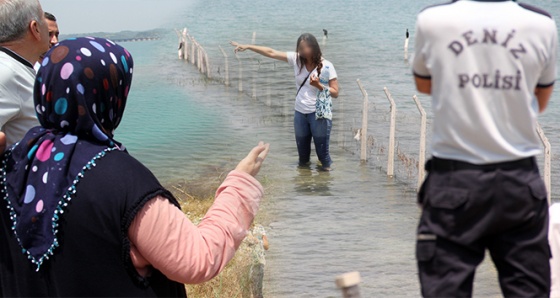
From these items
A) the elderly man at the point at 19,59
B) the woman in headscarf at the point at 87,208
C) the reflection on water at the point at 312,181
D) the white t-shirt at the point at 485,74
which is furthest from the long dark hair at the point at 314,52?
the white t-shirt at the point at 485,74

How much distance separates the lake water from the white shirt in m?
4.86

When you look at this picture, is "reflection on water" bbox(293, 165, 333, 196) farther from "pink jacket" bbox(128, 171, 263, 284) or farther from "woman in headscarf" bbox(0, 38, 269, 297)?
"woman in headscarf" bbox(0, 38, 269, 297)

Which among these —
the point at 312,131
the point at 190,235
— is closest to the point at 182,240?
the point at 190,235

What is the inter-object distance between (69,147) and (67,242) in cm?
29

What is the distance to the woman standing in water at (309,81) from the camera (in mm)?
12695

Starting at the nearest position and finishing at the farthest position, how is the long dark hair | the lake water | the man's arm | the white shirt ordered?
the man's arm
the white shirt
the lake water
the long dark hair

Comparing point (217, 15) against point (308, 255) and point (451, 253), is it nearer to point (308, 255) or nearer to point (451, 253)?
point (308, 255)

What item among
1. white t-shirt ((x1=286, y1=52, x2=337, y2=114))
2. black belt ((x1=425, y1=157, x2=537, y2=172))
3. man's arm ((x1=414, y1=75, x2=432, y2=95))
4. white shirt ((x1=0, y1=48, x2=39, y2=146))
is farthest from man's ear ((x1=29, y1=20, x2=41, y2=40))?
white t-shirt ((x1=286, y1=52, x2=337, y2=114))

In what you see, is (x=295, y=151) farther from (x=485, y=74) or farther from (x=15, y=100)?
(x=485, y=74)

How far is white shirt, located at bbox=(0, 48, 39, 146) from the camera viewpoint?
4211mm

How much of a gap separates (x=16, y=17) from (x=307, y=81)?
8.70m

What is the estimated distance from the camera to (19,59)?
172 inches

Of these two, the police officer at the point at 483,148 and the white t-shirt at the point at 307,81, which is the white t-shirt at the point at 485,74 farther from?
the white t-shirt at the point at 307,81

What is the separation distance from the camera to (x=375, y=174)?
53.0ft
